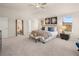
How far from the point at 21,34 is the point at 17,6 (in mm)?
603

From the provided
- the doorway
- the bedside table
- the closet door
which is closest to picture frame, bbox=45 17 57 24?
the bedside table

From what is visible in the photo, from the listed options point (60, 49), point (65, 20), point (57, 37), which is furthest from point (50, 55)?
point (65, 20)

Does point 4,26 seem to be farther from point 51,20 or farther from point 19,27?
point 51,20

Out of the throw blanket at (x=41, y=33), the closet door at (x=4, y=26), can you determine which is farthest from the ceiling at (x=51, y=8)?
the throw blanket at (x=41, y=33)

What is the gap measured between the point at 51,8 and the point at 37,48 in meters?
Result: 0.90

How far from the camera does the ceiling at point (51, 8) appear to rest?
8.15ft

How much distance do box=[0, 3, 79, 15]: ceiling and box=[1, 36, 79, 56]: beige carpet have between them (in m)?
0.60

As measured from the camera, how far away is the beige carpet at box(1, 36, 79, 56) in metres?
2.56

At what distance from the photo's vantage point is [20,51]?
102 inches

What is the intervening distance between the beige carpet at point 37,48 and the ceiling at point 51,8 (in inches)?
23.5

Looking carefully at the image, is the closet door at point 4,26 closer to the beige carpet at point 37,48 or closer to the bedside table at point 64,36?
the beige carpet at point 37,48

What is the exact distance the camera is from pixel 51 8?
2557 mm

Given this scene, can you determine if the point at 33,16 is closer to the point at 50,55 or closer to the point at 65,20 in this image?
the point at 65,20

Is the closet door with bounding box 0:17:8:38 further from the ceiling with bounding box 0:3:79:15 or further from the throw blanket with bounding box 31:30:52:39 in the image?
the throw blanket with bounding box 31:30:52:39
